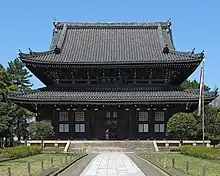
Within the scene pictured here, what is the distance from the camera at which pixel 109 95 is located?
53.5 m

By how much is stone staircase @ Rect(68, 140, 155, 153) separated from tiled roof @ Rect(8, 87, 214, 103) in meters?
5.00

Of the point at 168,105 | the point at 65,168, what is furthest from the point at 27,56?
the point at 65,168

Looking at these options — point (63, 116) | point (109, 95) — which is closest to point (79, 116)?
point (63, 116)

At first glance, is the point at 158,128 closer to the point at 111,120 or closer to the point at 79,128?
the point at 111,120

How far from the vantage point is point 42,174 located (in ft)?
70.3

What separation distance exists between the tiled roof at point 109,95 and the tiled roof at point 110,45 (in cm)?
369

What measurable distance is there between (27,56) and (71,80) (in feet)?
21.2

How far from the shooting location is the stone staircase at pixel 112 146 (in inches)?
1946

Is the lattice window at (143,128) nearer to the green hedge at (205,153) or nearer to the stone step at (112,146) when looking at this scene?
the stone step at (112,146)

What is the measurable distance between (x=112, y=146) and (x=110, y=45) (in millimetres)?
16934

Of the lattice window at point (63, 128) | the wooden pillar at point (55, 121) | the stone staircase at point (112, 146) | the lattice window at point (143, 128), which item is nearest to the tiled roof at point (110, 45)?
the wooden pillar at point (55, 121)

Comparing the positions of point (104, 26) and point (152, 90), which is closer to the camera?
point (152, 90)

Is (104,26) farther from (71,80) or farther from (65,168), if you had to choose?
(65,168)

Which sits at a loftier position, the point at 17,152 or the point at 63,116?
the point at 63,116
